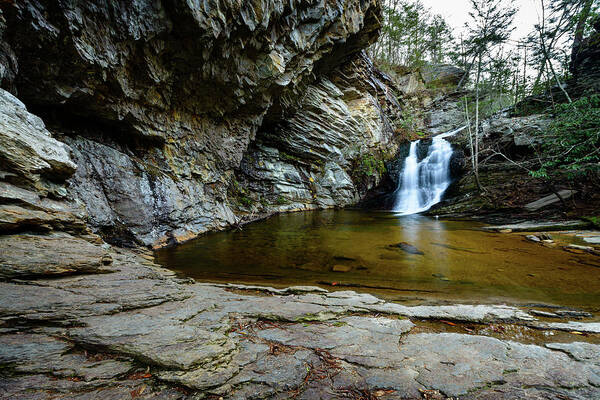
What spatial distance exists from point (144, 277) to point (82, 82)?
517 cm

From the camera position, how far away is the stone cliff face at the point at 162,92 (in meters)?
4.46

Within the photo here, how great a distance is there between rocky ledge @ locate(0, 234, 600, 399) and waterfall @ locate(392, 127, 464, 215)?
12669 millimetres

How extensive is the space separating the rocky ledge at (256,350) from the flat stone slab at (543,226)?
6207mm

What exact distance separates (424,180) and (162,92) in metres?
15.2

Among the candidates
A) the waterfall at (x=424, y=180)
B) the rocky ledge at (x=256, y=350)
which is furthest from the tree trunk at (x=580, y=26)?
Result: the rocky ledge at (x=256, y=350)

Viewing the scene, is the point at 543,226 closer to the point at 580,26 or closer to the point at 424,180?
the point at 424,180

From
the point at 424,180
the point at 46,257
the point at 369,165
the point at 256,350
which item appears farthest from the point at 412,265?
the point at 369,165

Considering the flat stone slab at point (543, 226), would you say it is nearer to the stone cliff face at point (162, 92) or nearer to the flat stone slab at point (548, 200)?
the flat stone slab at point (548, 200)

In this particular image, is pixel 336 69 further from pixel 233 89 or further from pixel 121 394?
pixel 121 394

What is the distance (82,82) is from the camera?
528 centimetres

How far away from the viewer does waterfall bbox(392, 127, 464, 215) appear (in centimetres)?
1423

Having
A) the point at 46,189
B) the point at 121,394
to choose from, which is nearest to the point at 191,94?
the point at 46,189

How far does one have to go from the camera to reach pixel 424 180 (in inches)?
615

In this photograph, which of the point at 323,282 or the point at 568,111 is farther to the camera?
the point at 568,111
